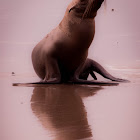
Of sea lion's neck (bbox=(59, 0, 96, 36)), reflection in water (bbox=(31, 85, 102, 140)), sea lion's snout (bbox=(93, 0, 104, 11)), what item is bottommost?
reflection in water (bbox=(31, 85, 102, 140))

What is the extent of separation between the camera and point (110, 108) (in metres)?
1.68

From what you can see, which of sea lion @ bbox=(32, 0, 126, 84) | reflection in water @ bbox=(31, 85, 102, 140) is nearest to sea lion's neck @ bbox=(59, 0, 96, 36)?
sea lion @ bbox=(32, 0, 126, 84)

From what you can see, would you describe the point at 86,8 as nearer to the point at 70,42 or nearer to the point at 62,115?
the point at 70,42

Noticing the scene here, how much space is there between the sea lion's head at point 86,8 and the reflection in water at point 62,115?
107 cm

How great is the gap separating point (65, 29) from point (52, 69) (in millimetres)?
410

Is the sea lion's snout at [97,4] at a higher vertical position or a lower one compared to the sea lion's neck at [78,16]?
higher

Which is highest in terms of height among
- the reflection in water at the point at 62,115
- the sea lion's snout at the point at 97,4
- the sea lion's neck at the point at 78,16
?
the sea lion's snout at the point at 97,4

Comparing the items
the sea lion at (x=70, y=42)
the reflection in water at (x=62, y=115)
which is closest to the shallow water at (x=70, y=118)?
the reflection in water at (x=62, y=115)

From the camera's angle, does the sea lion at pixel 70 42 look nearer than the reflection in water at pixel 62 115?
No

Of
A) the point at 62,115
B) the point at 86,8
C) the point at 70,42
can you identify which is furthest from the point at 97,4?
the point at 62,115

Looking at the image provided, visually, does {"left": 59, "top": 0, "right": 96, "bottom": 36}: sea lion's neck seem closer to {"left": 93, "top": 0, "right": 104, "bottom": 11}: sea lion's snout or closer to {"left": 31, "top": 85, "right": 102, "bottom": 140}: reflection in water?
{"left": 93, "top": 0, "right": 104, "bottom": 11}: sea lion's snout

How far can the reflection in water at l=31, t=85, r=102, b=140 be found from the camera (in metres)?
1.17

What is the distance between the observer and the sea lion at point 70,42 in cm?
288

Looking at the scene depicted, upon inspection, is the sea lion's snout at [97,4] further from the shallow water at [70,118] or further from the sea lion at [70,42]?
the shallow water at [70,118]
